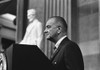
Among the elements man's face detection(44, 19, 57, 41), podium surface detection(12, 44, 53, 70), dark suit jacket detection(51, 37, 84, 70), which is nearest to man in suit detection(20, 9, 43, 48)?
man's face detection(44, 19, 57, 41)

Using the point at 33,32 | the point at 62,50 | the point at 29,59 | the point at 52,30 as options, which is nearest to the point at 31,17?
the point at 33,32

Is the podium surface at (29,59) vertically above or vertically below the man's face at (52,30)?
below

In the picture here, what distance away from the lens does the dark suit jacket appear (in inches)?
149

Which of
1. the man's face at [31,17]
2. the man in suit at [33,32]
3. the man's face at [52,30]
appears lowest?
the man in suit at [33,32]

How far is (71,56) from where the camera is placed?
3.82m

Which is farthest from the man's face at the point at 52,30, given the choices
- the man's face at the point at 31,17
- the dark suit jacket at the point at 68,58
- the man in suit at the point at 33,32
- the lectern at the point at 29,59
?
the man's face at the point at 31,17

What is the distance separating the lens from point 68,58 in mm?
3832

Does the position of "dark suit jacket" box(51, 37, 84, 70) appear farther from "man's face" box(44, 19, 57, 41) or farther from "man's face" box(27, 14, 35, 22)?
"man's face" box(27, 14, 35, 22)

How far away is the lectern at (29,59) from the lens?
11.4 ft

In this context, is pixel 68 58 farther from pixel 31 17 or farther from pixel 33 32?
pixel 31 17

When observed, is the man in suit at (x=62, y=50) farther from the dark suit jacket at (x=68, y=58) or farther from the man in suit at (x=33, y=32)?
the man in suit at (x=33, y=32)

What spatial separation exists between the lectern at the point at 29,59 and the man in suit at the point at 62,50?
194 mm

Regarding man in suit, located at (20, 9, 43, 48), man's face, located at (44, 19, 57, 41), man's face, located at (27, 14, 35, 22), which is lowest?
man in suit, located at (20, 9, 43, 48)

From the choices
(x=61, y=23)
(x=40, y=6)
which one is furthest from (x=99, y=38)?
(x=61, y=23)
